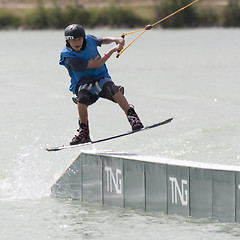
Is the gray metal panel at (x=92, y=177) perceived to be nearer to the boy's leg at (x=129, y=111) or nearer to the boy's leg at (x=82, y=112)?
the boy's leg at (x=82, y=112)

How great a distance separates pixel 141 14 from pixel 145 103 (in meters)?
62.0

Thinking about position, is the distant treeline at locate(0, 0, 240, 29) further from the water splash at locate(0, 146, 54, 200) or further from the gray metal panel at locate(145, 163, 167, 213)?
the gray metal panel at locate(145, 163, 167, 213)

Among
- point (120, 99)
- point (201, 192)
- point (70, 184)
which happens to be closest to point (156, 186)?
point (201, 192)

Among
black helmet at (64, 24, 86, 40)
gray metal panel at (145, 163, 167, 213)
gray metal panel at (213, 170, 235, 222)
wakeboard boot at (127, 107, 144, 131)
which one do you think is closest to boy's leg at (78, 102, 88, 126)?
wakeboard boot at (127, 107, 144, 131)

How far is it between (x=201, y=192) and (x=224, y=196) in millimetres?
349

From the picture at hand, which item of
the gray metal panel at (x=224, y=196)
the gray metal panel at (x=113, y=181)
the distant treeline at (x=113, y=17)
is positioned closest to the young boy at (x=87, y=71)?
the gray metal panel at (x=113, y=181)

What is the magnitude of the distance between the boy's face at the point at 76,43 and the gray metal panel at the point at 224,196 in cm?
260

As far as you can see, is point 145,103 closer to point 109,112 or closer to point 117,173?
point 109,112

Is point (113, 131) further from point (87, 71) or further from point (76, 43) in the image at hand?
point (76, 43)

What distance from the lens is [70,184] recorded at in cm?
1162

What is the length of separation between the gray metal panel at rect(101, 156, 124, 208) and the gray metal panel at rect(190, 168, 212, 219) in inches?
48.4

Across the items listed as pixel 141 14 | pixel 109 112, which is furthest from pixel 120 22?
pixel 109 112

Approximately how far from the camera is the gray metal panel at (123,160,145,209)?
10.4m

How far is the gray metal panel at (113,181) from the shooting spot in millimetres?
10683
